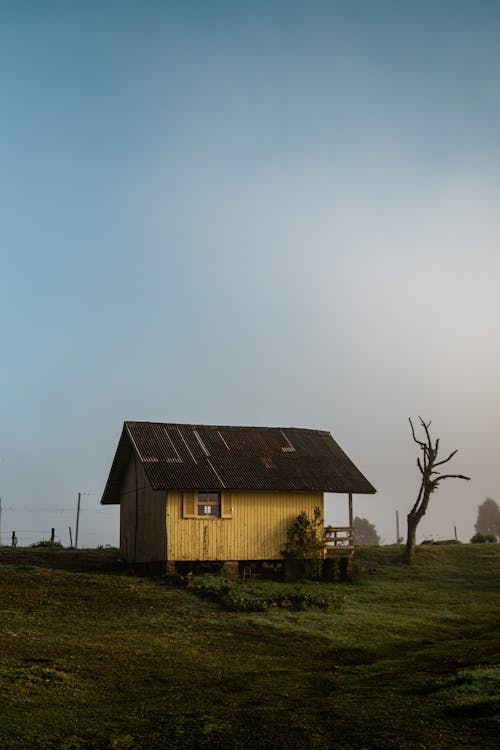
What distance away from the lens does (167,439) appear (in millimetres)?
37562

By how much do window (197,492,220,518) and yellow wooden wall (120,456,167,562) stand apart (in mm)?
1632

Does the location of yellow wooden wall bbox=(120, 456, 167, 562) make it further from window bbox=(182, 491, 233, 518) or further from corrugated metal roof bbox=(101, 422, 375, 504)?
corrugated metal roof bbox=(101, 422, 375, 504)

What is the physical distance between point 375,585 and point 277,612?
10343mm

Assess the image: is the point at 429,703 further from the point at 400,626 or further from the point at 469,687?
the point at 400,626

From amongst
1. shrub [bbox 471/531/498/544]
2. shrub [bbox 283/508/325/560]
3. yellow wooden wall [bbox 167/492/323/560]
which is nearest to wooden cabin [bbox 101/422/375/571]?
yellow wooden wall [bbox 167/492/323/560]

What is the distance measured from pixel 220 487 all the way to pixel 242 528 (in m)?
2.42

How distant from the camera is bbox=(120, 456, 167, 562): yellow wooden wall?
115ft

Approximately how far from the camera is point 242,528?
3544 cm

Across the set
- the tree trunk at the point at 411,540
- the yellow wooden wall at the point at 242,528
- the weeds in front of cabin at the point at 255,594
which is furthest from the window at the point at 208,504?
the tree trunk at the point at 411,540

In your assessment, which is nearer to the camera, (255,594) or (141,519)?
(255,594)

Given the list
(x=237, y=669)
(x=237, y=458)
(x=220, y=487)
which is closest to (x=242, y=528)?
(x=220, y=487)

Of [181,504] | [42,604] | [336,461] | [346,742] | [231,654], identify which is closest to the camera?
[346,742]

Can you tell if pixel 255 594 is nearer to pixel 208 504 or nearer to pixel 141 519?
pixel 208 504

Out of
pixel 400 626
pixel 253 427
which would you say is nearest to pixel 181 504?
pixel 253 427
